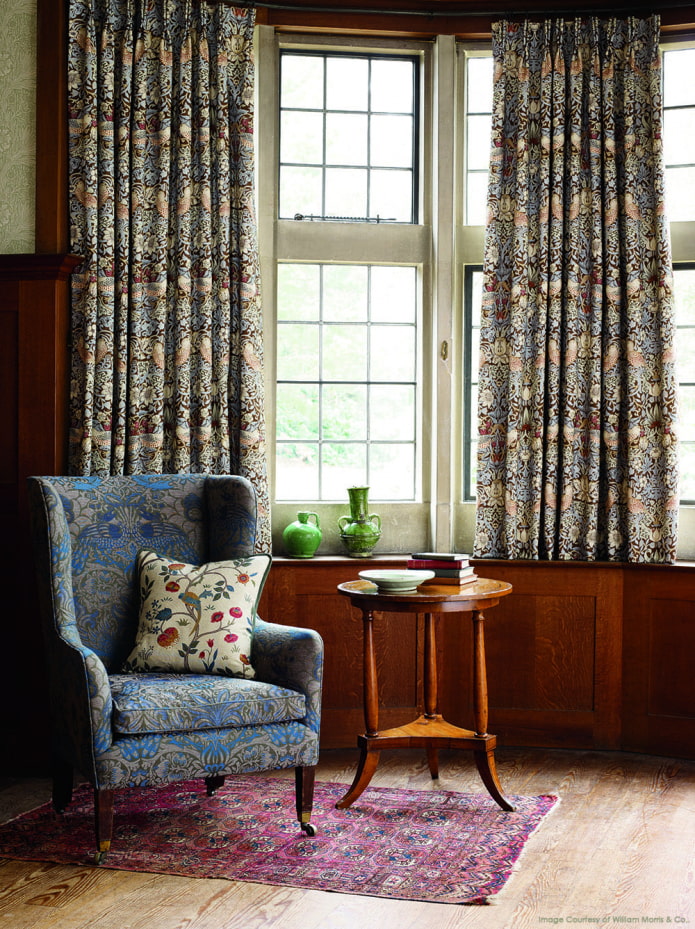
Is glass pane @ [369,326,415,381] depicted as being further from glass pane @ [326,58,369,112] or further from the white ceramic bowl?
the white ceramic bowl

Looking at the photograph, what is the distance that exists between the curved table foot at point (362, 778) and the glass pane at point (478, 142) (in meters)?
2.58

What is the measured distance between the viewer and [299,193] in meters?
4.46

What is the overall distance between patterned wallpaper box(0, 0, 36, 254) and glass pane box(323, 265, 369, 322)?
1266 mm

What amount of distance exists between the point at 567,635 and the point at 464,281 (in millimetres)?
1607

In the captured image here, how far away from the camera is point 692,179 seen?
437cm

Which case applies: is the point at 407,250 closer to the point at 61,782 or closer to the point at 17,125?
the point at 17,125

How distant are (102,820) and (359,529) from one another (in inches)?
66.3

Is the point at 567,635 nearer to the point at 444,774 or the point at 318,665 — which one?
the point at 444,774

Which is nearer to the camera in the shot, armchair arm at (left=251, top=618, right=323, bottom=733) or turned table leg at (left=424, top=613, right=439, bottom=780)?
armchair arm at (left=251, top=618, right=323, bottom=733)

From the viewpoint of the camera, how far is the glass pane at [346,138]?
4480 mm

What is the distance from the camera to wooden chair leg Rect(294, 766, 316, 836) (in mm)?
3113

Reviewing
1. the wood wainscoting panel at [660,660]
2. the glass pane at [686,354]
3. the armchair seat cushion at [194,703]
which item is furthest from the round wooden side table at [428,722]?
the glass pane at [686,354]

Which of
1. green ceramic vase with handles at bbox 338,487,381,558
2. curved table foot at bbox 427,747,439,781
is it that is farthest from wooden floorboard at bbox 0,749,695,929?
green ceramic vase with handles at bbox 338,487,381,558

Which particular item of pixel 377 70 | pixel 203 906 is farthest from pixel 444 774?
pixel 377 70
